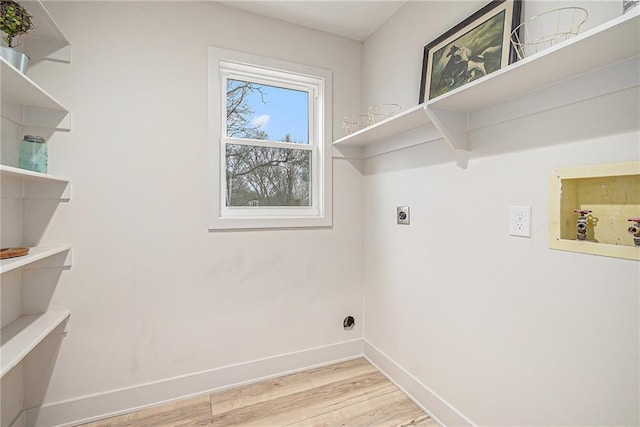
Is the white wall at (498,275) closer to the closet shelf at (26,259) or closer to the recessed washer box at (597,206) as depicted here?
the recessed washer box at (597,206)

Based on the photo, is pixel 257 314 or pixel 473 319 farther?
pixel 257 314

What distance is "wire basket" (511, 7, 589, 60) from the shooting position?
1.08 metres

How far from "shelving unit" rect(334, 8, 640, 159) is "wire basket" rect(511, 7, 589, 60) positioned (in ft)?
0.47

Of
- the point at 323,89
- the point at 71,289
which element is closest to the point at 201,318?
the point at 71,289

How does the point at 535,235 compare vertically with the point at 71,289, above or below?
above

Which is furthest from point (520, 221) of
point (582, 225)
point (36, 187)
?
point (36, 187)

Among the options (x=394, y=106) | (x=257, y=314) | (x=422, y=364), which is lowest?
(x=422, y=364)

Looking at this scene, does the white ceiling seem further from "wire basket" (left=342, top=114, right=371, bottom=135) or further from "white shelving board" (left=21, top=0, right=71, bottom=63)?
"white shelving board" (left=21, top=0, right=71, bottom=63)

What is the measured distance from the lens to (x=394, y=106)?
2.04m

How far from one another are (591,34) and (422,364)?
172 cm

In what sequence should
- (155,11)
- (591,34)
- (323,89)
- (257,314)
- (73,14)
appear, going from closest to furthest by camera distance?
(591,34)
(73,14)
(155,11)
(257,314)
(323,89)

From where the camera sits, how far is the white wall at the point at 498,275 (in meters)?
1.01

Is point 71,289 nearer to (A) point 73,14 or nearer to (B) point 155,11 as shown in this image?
(A) point 73,14

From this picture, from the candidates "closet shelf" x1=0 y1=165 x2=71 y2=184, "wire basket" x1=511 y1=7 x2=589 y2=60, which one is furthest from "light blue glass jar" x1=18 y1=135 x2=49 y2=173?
"wire basket" x1=511 y1=7 x2=589 y2=60
